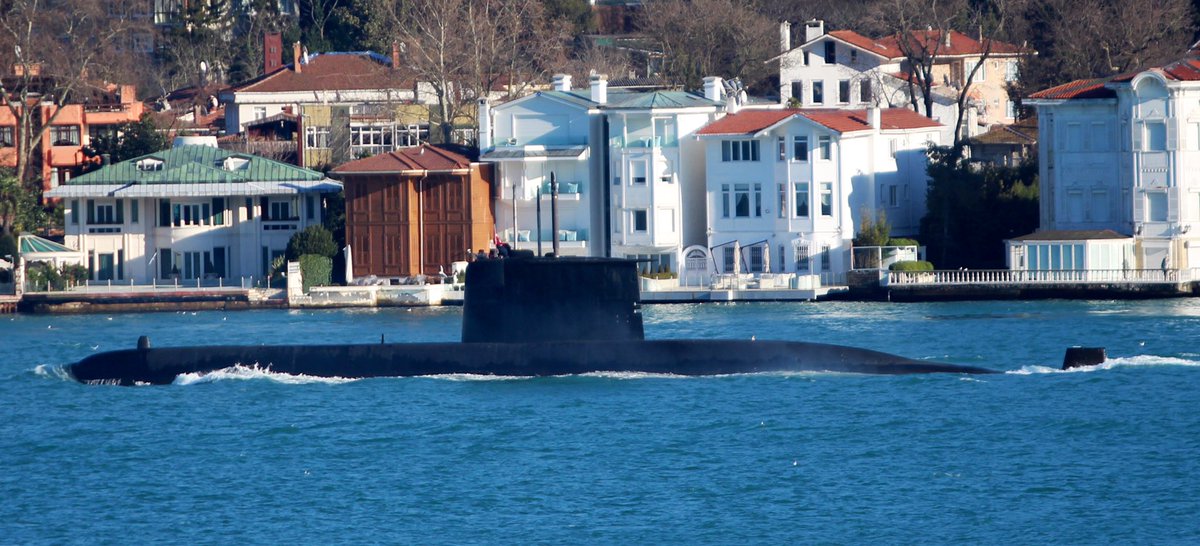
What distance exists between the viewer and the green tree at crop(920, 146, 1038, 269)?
62438 mm

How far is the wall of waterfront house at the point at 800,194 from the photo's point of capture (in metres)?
61.8

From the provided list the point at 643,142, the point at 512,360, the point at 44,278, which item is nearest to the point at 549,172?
the point at 643,142

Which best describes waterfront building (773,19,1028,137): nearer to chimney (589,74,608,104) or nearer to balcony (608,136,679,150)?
chimney (589,74,608,104)

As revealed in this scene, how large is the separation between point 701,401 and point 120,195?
1452 inches

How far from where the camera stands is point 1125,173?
58625mm

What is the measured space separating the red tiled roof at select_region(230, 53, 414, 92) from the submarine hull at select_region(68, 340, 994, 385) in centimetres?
4722

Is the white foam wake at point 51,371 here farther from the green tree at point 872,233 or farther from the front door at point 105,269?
the green tree at point 872,233

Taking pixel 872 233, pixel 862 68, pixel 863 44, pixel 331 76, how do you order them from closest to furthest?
pixel 872 233
pixel 863 44
pixel 862 68
pixel 331 76

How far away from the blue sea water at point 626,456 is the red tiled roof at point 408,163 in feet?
68.7

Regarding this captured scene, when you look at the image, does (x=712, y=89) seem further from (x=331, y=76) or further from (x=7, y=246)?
(x=331, y=76)

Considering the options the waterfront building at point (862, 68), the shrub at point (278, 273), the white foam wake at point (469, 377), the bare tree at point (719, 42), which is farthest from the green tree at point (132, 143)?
the white foam wake at point (469, 377)

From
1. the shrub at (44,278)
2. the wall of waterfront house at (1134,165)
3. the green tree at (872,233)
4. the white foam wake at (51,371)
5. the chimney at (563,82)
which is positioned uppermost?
the chimney at (563,82)

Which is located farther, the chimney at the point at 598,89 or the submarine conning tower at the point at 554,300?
the chimney at the point at 598,89

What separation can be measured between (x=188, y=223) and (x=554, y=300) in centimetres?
3553
